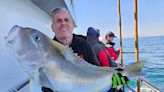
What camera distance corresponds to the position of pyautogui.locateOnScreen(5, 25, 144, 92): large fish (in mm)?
1550

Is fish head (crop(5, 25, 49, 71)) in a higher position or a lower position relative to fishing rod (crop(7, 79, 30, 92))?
higher

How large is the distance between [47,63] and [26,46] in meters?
0.13

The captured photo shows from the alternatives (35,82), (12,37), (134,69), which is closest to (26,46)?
(12,37)

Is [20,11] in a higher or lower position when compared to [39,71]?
higher

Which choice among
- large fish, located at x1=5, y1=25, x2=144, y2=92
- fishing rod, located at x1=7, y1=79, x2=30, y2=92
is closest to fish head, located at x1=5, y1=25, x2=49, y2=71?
large fish, located at x1=5, y1=25, x2=144, y2=92

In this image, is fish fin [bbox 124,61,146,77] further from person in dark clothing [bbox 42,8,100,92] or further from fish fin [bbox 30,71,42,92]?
fish fin [bbox 30,71,42,92]

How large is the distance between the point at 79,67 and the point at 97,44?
1144mm

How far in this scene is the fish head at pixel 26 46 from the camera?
→ 1537 mm

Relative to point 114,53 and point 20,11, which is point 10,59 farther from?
point 114,53

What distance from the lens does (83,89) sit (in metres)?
1.77

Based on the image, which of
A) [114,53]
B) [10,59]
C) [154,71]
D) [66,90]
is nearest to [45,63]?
[66,90]

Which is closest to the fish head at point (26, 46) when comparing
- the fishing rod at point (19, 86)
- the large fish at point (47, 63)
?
the large fish at point (47, 63)

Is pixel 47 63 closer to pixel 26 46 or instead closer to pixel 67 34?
pixel 26 46

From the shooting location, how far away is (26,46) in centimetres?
156
